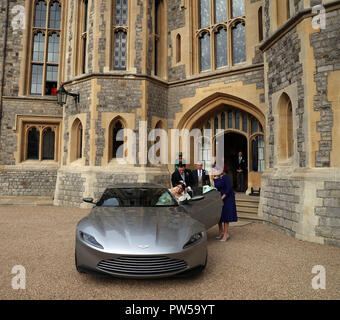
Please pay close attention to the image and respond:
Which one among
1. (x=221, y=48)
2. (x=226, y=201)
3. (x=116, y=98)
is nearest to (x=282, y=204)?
(x=226, y=201)

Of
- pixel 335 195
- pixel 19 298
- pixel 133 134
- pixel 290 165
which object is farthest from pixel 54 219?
pixel 335 195

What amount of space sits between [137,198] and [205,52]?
8581mm

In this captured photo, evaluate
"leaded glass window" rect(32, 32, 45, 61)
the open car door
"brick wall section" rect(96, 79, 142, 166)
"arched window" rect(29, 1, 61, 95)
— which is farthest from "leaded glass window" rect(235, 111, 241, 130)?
"leaded glass window" rect(32, 32, 45, 61)

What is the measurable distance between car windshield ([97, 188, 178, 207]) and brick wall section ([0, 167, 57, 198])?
348 inches

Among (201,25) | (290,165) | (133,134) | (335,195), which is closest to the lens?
(335,195)

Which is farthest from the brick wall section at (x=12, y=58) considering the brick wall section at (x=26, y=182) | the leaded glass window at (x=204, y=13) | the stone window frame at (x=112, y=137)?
the leaded glass window at (x=204, y=13)

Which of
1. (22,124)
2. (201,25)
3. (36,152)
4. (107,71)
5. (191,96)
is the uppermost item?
(201,25)

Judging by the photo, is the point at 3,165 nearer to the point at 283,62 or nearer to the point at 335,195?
the point at 283,62

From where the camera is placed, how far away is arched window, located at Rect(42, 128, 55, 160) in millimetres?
12219

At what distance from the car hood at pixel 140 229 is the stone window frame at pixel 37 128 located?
9828 mm

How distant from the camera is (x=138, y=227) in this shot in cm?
298

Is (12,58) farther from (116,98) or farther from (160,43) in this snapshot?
(160,43)

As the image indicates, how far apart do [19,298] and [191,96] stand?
9.04 metres

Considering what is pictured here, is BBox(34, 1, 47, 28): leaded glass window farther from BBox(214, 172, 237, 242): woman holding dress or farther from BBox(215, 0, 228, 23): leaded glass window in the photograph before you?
BBox(214, 172, 237, 242): woman holding dress
